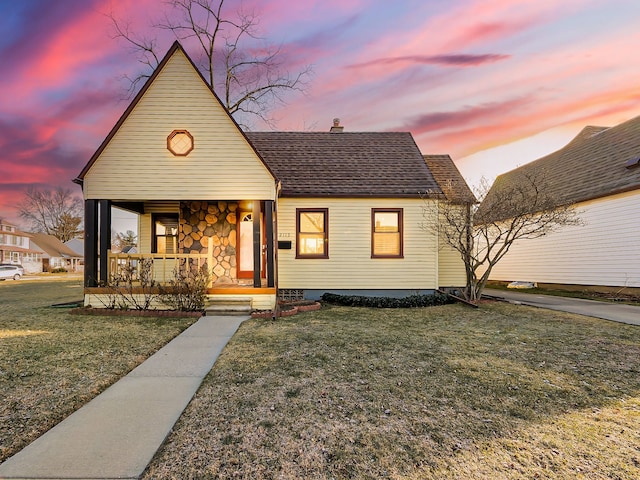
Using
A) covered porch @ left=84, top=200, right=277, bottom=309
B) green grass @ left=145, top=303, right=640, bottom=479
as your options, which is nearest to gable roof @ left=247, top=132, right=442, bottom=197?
covered porch @ left=84, top=200, right=277, bottom=309

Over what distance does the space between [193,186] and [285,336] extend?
16.8ft

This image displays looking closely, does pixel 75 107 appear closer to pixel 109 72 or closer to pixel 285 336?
pixel 109 72

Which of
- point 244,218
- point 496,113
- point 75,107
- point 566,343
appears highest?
point 75,107

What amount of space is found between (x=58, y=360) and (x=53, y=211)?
69.4 m

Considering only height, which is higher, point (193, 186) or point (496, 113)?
point (496, 113)

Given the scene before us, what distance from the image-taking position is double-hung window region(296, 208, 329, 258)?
35.4ft

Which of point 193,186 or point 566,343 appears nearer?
point 566,343

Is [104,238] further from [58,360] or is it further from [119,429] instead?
[119,429]

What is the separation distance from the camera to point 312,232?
10.9 m

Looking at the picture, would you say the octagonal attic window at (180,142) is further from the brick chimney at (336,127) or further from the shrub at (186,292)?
the brick chimney at (336,127)

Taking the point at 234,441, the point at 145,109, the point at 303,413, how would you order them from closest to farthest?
the point at 234,441 → the point at 303,413 → the point at 145,109

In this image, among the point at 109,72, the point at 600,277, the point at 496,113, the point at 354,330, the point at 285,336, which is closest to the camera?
the point at 285,336

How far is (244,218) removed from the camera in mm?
11148

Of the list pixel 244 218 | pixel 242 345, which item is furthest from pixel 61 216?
pixel 242 345
